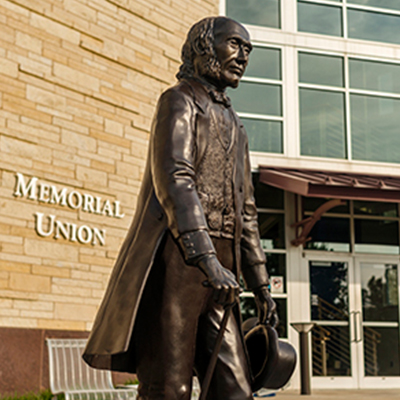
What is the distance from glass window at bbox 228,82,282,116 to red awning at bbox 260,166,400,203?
146 centimetres

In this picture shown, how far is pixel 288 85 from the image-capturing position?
46.9 feet

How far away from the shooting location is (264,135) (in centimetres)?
1389

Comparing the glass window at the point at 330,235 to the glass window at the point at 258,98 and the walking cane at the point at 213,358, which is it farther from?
the walking cane at the point at 213,358

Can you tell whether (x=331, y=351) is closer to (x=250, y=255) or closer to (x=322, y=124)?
(x=322, y=124)

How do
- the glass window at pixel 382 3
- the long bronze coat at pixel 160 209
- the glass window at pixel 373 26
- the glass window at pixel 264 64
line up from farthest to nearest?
the glass window at pixel 382 3 → the glass window at pixel 373 26 → the glass window at pixel 264 64 → the long bronze coat at pixel 160 209

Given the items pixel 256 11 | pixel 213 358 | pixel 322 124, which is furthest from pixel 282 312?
pixel 213 358

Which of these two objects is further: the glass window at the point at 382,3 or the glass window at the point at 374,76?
the glass window at the point at 382,3

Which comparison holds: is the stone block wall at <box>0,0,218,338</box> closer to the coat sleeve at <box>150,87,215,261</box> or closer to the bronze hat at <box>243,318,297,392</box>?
the bronze hat at <box>243,318,297,392</box>

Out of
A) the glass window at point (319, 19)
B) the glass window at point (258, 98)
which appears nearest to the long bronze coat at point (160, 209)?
the glass window at point (258, 98)

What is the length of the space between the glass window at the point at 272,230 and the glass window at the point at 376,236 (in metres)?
1.63

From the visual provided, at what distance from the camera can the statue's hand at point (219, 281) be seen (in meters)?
2.59

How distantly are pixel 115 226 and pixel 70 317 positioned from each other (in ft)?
5.03

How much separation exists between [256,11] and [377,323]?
703cm

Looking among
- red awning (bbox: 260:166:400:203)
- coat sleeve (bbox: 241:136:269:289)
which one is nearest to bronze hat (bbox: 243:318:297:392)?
coat sleeve (bbox: 241:136:269:289)
